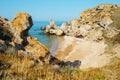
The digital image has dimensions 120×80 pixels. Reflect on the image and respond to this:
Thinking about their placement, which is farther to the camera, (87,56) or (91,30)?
(91,30)

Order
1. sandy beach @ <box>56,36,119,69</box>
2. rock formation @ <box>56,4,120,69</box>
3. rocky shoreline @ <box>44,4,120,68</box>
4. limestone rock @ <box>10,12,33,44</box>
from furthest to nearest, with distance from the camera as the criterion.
Answer: 1. rock formation @ <box>56,4,120,69</box>
2. rocky shoreline @ <box>44,4,120,68</box>
3. sandy beach @ <box>56,36,119,69</box>
4. limestone rock @ <box>10,12,33,44</box>

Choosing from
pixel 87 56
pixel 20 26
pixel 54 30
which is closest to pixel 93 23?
pixel 54 30

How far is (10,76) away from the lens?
6312 millimetres

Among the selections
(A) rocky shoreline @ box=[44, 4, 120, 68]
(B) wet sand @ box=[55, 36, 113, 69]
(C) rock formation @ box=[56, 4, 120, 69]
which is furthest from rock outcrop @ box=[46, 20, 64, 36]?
(B) wet sand @ box=[55, 36, 113, 69]

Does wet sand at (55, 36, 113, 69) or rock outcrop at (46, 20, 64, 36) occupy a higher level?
wet sand at (55, 36, 113, 69)

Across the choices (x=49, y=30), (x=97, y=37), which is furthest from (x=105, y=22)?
(x=49, y=30)

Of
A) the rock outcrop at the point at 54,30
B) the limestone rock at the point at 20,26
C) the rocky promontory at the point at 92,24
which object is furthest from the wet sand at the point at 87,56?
the rock outcrop at the point at 54,30

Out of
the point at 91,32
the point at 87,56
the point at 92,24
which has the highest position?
the point at 87,56

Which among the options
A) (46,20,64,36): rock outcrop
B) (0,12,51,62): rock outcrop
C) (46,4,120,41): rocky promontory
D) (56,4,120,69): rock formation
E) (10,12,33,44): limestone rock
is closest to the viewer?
(0,12,51,62): rock outcrop

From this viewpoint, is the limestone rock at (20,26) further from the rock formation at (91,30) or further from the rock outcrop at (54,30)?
the rock outcrop at (54,30)

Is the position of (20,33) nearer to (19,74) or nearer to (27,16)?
(27,16)

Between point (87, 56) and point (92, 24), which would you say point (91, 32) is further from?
point (87, 56)

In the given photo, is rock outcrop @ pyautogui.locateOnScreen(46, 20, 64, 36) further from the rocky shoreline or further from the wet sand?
the wet sand

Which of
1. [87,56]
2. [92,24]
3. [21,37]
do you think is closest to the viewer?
[21,37]
